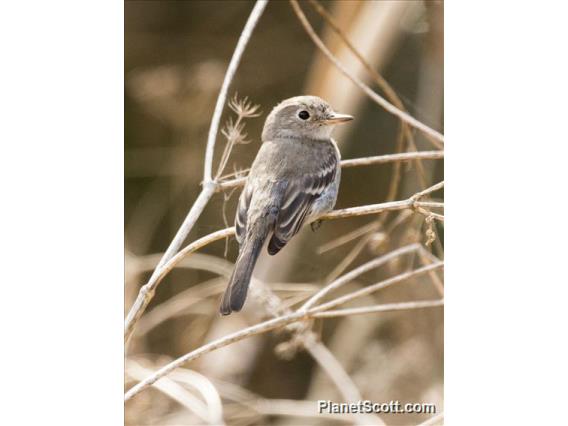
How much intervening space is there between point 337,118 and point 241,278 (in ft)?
3.24

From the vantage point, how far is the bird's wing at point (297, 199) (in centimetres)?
514

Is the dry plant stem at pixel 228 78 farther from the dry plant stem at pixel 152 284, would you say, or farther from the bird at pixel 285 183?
the dry plant stem at pixel 152 284

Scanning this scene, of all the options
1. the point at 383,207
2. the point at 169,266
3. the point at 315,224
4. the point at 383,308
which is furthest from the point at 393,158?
the point at 169,266

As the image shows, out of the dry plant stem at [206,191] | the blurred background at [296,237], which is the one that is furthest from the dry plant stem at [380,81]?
the dry plant stem at [206,191]

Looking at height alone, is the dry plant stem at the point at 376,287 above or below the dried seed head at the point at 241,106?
below

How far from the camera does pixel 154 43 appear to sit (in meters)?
5.31

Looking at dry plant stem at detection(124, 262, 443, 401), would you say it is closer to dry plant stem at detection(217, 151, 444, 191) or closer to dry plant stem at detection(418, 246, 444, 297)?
dry plant stem at detection(418, 246, 444, 297)

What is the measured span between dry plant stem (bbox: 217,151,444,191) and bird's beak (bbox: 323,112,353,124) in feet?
0.69

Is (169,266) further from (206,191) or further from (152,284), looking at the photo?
(206,191)

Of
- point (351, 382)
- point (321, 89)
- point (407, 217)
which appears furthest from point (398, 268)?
point (321, 89)

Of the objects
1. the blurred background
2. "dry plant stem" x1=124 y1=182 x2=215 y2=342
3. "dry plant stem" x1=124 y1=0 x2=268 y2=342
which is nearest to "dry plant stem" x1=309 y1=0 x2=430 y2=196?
the blurred background

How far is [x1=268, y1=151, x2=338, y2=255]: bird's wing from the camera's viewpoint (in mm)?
5141

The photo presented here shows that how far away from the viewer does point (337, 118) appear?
17.7ft

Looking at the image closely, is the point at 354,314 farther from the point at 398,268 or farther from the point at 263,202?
the point at 263,202
